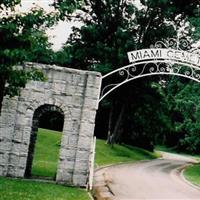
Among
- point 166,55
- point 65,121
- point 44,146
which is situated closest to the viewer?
point 65,121

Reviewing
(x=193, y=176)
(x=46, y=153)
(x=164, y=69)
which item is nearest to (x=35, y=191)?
(x=164, y=69)

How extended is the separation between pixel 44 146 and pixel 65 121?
17.2m

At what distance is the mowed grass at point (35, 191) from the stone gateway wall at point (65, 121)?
0.92 m

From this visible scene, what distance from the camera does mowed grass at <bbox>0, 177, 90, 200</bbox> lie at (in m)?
14.0

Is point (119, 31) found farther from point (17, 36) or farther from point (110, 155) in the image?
point (17, 36)

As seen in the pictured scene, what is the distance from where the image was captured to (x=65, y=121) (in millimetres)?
18875

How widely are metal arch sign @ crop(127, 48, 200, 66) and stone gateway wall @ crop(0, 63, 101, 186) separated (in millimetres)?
2060

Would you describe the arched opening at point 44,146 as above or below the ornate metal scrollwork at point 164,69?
below

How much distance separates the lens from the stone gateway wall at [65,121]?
732 inches

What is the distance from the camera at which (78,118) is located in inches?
744

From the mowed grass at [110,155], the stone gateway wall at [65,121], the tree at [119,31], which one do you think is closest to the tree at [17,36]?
the stone gateway wall at [65,121]

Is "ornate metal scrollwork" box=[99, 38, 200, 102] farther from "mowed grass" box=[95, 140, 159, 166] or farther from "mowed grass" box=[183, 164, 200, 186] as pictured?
"mowed grass" box=[183, 164, 200, 186]

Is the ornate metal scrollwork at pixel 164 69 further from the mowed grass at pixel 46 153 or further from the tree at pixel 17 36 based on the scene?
the tree at pixel 17 36

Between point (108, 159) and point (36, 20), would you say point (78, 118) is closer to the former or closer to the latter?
point (36, 20)
